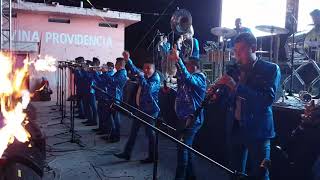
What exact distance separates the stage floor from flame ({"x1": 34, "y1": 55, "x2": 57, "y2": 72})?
7.06 metres

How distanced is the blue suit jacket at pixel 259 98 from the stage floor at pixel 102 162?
8.72 feet

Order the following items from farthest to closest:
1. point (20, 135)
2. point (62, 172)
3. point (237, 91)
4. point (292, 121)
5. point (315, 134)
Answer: point (62, 172) → point (292, 121) → point (315, 134) → point (20, 135) → point (237, 91)

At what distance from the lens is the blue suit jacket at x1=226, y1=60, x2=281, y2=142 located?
4285 millimetres

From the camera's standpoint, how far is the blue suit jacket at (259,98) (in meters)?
4.29

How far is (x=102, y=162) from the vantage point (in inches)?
301

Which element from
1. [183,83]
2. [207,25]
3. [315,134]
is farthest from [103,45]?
[315,134]

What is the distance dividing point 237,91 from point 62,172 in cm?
413

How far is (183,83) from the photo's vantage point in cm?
594

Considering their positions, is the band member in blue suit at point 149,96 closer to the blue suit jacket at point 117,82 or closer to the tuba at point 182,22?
the blue suit jacket at point 117,82

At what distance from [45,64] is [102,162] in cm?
1012

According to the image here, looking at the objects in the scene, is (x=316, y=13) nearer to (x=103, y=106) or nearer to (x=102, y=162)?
(x=102, y=162)

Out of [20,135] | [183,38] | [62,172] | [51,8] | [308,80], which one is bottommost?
[62,172]

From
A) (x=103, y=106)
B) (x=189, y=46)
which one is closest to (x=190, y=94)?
(x=189, y=46)

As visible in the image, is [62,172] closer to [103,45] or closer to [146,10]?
[103,45]
